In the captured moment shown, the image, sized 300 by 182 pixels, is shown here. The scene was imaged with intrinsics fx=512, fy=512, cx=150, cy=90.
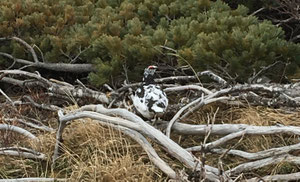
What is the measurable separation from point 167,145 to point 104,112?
0.64 metres

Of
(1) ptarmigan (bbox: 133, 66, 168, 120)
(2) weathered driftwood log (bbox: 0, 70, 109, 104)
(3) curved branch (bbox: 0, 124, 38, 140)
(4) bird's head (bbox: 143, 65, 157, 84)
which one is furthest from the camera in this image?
(2) weathered driftwood log (bbox: 0, 70, 109, 104)

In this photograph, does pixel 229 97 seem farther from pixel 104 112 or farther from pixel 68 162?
pixel 68 162

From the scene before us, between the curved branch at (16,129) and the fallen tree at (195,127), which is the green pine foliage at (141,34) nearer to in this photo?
the fallen tree at (195,127)

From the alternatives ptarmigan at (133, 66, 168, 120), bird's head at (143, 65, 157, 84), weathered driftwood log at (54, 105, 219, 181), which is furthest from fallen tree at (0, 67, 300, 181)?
bird's head at (143, 65, 157, 84)

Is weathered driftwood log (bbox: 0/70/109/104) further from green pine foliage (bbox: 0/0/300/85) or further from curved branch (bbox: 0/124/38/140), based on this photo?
curved branch (bbox: 0/124/38/140)

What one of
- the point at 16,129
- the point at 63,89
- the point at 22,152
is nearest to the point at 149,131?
the point at 22,152

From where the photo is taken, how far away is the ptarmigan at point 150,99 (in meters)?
3.34

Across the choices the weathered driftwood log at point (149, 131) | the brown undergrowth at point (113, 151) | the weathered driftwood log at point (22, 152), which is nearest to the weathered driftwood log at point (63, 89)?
the brown undergrowth at point (113, 151)

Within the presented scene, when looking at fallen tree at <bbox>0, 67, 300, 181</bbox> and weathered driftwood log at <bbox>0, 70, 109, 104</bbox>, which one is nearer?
fallen tree at <bbox>0, 67, 300, 181</bbox>

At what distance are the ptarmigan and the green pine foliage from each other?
0.76 m

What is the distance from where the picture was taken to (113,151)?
3.42m

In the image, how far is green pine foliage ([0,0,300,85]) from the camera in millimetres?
4094

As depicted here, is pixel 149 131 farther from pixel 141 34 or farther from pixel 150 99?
pixel 141 34

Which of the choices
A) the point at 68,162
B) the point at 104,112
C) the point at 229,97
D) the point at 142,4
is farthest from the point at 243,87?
the point at 142,4
